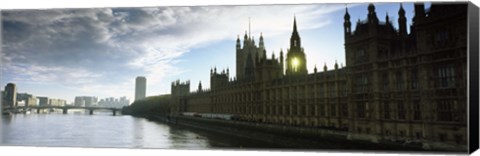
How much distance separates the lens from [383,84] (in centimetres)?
2562

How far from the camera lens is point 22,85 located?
97.8 feet

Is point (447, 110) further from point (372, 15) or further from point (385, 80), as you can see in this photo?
point (372, 15)

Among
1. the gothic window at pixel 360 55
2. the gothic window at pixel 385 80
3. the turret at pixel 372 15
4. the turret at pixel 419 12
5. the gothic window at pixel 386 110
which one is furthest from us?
the gothic window at pixel 360 55

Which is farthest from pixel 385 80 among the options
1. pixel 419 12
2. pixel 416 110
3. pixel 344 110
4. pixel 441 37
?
pixel 419 12

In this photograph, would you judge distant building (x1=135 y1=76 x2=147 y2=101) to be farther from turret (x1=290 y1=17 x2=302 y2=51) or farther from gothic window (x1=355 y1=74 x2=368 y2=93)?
gothic window (x1=355 y1=74 x2=368 y2=93)

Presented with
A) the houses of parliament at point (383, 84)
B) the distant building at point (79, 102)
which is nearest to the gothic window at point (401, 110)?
the houses of parliament at point (383, 84)

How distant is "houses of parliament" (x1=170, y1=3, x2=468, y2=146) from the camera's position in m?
21.4

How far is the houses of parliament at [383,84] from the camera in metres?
21.4

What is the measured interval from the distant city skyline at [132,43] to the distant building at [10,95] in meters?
0.43

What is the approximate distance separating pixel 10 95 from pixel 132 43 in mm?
10647

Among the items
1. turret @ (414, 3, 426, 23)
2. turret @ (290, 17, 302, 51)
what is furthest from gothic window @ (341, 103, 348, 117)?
turret @ (414, 3, 426, 23)

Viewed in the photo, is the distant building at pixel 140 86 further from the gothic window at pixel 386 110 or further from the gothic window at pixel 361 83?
the gothic window at pixel 386 110

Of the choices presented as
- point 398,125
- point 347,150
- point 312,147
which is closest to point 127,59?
point 312,147

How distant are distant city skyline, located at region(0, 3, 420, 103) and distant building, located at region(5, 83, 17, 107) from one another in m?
0.43
